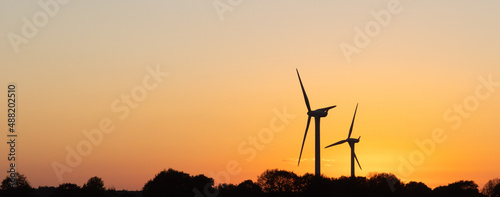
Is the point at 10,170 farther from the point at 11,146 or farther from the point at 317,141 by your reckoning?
the point at 317,141

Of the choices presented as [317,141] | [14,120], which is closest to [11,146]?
[14,120]

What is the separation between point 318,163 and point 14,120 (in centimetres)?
7037

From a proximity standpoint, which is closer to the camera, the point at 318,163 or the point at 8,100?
the point at 8,100

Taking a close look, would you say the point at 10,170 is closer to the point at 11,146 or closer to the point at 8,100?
the point at 11,146

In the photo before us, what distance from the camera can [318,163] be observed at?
590 ft

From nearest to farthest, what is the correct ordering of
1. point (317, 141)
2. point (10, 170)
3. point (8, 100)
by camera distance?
point (8, 100) → point (10, 170) → point (317, 141)

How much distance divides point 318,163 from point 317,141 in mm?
4872

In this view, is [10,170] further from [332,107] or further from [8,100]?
[332,107]

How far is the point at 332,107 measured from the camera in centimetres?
18388

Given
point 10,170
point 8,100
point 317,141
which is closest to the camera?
point 8,100

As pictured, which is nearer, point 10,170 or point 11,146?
point 11,146

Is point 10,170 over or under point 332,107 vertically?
under

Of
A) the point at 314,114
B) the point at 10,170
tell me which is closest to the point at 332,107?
the point at 314,114

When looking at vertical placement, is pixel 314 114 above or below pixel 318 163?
above
